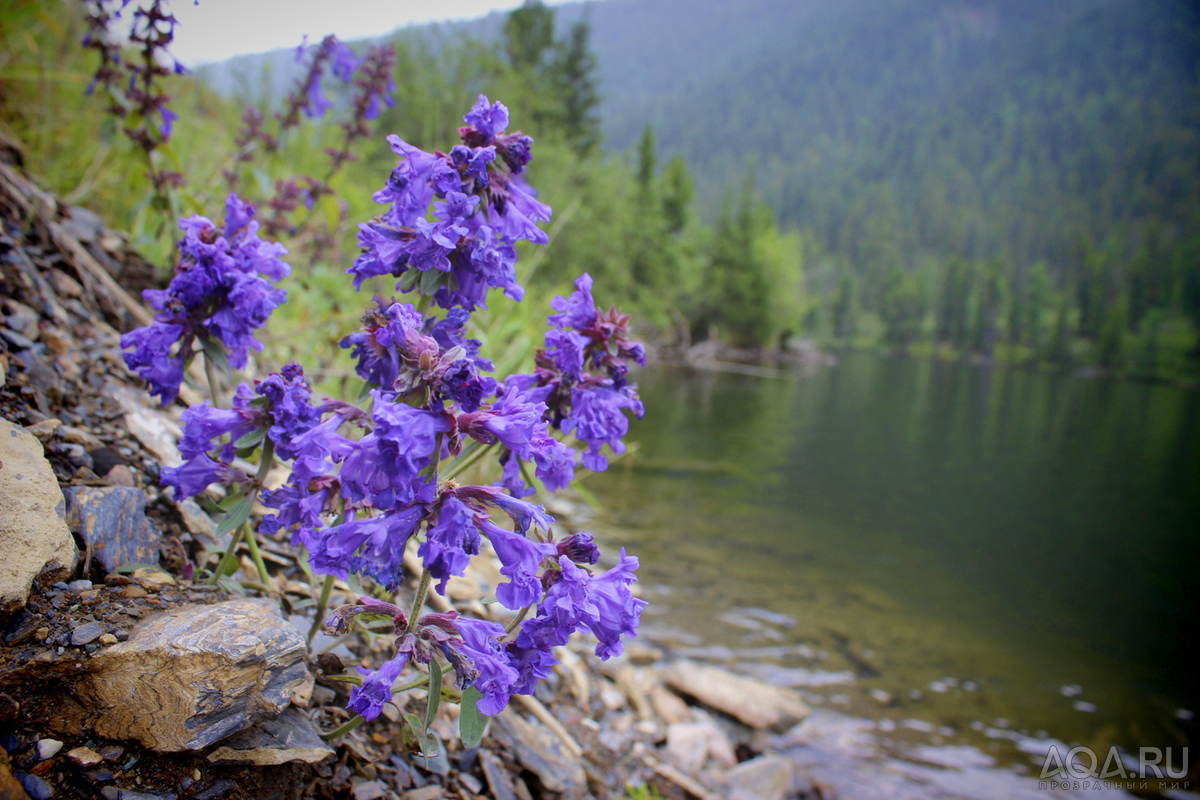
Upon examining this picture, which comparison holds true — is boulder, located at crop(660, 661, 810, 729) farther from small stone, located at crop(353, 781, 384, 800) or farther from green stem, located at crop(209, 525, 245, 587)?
green stem, located at crop(209, 525, 245, 587)

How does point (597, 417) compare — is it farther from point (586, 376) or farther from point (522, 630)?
point (522, 630)

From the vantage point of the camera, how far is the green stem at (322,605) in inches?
69.9

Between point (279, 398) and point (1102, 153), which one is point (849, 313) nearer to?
point (279, 398)

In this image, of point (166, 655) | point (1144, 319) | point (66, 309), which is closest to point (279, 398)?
point (166, 655)

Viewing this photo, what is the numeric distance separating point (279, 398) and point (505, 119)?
96 centimetres

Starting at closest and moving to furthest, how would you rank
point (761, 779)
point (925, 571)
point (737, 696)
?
1. point (761, 779)
2. point (737, 696)
3. point (925, 571)

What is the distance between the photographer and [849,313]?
100562 mm

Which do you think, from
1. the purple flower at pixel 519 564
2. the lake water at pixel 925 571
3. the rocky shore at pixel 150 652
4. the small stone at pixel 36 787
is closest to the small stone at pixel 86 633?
the rocky shore at pixel 150 652

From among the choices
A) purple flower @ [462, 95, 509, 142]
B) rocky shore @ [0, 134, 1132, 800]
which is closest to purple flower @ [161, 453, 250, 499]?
rocky shore @ [0, 134, 1132, 800]

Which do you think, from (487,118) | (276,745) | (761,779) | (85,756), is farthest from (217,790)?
(761,779)

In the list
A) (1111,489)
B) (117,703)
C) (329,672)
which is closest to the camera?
(117,703)

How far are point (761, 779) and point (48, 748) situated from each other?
11.8ft

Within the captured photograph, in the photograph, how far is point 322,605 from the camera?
1.82 m

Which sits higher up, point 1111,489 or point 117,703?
point 117,703
